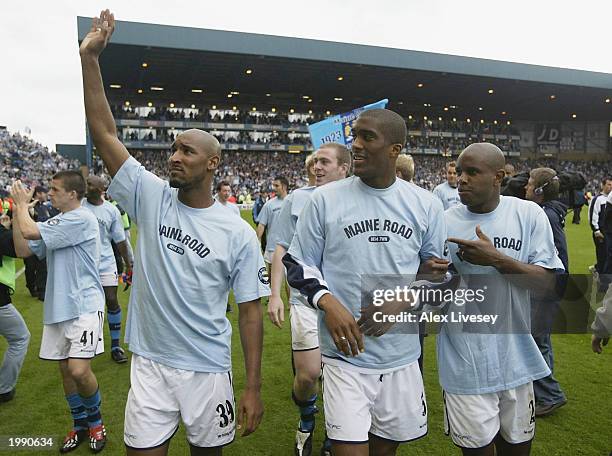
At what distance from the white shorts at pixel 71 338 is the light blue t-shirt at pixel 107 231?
2397 millimetres

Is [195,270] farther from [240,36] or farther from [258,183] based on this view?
[258,183]

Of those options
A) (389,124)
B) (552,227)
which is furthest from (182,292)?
(552,227)

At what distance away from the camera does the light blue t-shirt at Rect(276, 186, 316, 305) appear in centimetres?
448

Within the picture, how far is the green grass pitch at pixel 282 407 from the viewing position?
173 inches

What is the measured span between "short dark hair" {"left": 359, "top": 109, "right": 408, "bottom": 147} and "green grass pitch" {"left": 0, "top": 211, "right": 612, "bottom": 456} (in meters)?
2.86

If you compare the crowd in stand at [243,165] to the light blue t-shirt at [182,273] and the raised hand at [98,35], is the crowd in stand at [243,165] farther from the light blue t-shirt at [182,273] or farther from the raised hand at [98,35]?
the light blue t-shirt at [182,273]

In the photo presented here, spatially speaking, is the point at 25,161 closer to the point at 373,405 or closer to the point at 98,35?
the point at 98,35

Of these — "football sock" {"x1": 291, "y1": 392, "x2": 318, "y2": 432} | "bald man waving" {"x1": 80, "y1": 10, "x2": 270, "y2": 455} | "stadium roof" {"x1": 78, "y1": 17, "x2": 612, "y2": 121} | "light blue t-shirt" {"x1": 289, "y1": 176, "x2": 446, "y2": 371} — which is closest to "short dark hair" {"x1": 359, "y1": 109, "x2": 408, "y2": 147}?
"light blue t-shirt" {"x1": 289, "y1": 176, "x2": 446, "y2": 371}

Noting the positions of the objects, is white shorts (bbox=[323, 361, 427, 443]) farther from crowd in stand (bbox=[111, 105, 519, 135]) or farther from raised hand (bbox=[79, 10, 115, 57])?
crowd in stand (bbox=[111, 105, 519, 135])

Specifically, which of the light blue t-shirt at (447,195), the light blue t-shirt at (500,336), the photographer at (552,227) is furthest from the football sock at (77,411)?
the light blue t-shirt at (447,195)

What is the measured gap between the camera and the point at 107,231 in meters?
6.62

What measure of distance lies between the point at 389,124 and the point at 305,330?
2169 mm

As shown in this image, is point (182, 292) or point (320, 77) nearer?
point (182, 292)

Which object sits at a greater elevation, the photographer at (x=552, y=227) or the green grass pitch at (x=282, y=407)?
the photographer at (x=552, y=227)
